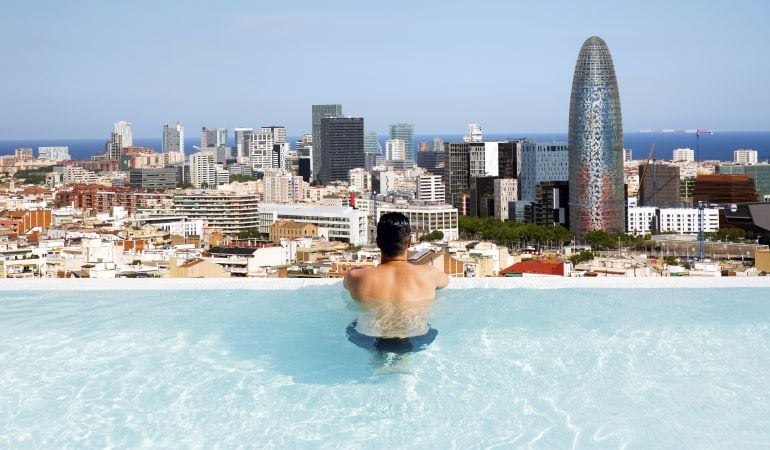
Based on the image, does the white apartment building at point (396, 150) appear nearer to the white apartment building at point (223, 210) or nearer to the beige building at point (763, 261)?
the white apartment building at point (223, 210)

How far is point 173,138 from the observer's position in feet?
281

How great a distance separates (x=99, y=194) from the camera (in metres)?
39.1

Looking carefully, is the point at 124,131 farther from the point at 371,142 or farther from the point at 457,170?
the point at 457,170

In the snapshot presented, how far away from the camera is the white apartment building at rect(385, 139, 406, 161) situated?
251 ft

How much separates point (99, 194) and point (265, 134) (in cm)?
3246

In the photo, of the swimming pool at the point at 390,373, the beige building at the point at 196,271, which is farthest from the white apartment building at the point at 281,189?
the swimming pool at the point at 390,373

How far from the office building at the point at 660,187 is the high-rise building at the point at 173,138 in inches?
2060

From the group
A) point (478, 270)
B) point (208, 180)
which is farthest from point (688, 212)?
point (208, 180)

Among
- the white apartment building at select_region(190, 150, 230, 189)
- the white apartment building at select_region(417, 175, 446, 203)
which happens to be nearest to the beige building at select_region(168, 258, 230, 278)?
the white apartment building at select_region(417, 175, 446, 203)

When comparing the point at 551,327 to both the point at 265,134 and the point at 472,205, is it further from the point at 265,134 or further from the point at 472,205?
the point at 265,134

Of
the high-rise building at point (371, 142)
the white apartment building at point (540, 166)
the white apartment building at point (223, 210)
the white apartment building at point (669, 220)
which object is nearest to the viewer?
the white apartment building at point (669, 220)

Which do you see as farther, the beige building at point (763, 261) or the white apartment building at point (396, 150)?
the white apartment building at point (396, 150)

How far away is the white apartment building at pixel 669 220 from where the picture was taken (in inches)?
1252

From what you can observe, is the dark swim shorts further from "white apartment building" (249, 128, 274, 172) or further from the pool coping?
"white apartment building" (249, 128, 274, 172)
